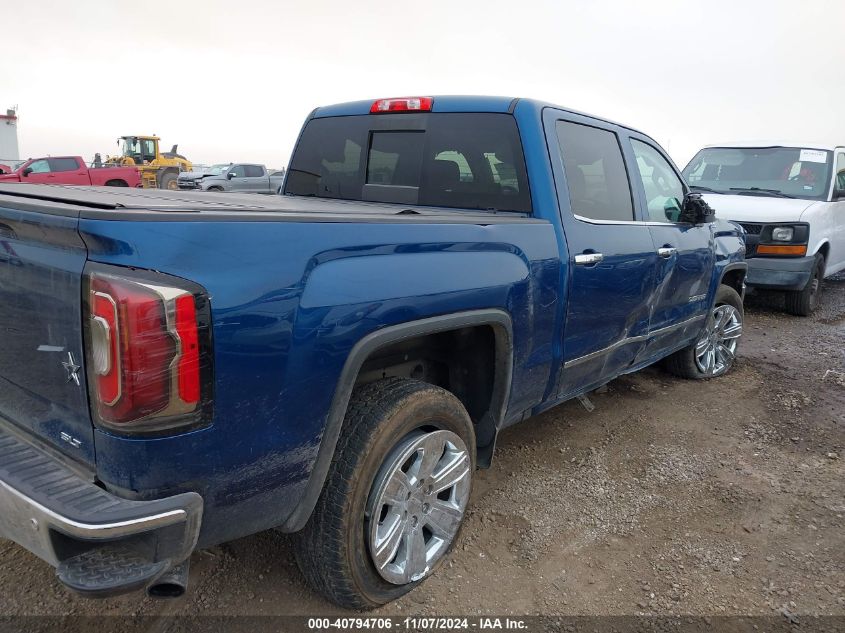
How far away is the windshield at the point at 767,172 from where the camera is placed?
305 inches

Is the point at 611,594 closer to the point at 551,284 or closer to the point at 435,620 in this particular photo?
the point at 435,620

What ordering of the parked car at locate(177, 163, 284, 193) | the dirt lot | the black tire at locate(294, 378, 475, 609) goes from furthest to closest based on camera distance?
the parked car at locate(177, 163, 284, 193)
the dirt lot
the black tire at locate(294, 378, 475, 609)

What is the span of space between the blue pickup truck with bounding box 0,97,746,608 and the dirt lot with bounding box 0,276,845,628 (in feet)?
1.26

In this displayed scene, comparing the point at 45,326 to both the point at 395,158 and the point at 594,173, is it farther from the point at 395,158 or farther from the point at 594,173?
the point at 594,173

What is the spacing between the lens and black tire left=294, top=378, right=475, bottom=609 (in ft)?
6.86

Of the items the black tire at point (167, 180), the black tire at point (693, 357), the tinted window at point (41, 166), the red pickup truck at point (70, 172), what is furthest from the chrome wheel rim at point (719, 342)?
the black tire at point (167, 180)

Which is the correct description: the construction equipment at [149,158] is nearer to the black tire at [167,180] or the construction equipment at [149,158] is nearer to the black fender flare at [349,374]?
the black tire at [167,180]

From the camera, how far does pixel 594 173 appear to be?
3.43 m

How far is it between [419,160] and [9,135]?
1701 inches

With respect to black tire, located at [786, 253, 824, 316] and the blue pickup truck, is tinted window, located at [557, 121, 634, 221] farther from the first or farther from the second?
black tire, located at [786, 253, 824, 316]

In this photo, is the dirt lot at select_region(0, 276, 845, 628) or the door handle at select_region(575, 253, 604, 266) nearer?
the dirt lot at select_region(0, 276, 845, 628)

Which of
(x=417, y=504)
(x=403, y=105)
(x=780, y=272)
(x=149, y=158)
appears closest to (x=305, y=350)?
(x=417, y=504)

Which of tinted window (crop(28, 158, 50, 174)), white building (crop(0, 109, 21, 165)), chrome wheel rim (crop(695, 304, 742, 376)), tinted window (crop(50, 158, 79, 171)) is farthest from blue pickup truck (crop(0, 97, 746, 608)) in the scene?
white building (crop(0, 109, 21, 165))

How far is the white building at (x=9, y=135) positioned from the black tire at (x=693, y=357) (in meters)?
42.2
